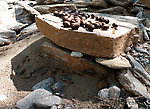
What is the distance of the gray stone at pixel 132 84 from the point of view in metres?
2.08

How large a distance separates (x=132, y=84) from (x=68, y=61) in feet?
3.59

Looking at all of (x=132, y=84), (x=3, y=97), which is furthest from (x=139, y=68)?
(x=3, y=97)

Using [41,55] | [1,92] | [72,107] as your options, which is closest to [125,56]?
[72,107]

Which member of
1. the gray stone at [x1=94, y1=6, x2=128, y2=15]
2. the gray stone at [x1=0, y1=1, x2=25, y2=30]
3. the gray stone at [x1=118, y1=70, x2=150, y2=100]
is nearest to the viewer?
the gray stone at [x1=118, y1=70, x2=150, y2=100]

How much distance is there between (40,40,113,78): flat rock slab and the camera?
2385 mm

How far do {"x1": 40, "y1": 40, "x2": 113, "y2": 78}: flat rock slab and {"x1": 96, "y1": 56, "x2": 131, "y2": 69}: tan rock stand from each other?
141mm

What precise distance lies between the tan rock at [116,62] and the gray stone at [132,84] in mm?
136

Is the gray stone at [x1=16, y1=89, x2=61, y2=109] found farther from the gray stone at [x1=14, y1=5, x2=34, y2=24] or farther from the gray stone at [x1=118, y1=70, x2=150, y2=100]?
the gray stone at [x1=14, y1=5, x2=34, y2=24]

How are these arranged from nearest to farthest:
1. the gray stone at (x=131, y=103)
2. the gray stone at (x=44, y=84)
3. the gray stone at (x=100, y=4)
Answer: the gray stone at (x=131, y=103)
the gray stone at (x=44, y=84)
the gray stone at (x=100, y=4)

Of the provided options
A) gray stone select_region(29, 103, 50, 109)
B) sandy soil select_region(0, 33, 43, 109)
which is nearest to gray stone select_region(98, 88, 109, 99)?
gray stone select_region(29, 103, 50, 109)

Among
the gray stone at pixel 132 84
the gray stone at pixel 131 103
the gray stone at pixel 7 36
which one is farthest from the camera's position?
the gray stone at pixel 7 36

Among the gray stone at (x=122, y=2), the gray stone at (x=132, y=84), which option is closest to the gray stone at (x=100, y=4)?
the gray stone at (x=122, y=2)

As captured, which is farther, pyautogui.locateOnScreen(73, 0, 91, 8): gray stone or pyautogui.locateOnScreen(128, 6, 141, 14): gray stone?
pyautogui.locateOnScreen(73, 0, 91, 8): gray stone

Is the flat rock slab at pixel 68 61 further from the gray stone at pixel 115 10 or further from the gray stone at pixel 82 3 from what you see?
the gray stone at pixel 82 3
